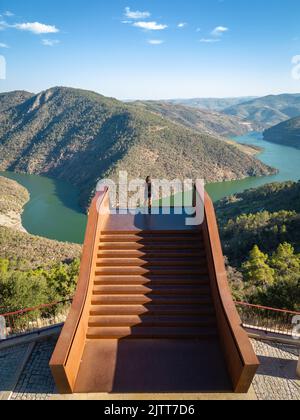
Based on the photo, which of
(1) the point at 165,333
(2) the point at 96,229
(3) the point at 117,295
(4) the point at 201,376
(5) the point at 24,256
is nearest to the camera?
(4) the point at 201,376

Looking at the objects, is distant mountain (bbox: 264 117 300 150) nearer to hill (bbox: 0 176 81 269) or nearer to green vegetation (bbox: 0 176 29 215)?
green vegetation (bbox: 0 176 29 215)

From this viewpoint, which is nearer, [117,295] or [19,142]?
[117,295]

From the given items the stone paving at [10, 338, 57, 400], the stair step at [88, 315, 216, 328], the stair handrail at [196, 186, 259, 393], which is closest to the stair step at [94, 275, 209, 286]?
the stair handrail at [196, 186, 259, 393]

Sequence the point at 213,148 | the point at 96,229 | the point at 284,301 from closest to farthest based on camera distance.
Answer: the point at 96,229 → the point at 284,301 → the point at 213,148

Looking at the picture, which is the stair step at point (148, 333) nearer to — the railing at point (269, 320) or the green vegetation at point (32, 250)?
the railing at point (269, 320)

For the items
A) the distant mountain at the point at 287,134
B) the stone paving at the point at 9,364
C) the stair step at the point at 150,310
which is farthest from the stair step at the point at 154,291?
the distant mountain at the point at 287,134

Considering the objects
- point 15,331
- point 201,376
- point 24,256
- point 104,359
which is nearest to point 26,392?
point 104,359

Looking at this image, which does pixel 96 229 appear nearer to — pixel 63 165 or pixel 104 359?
pixel 104 359
